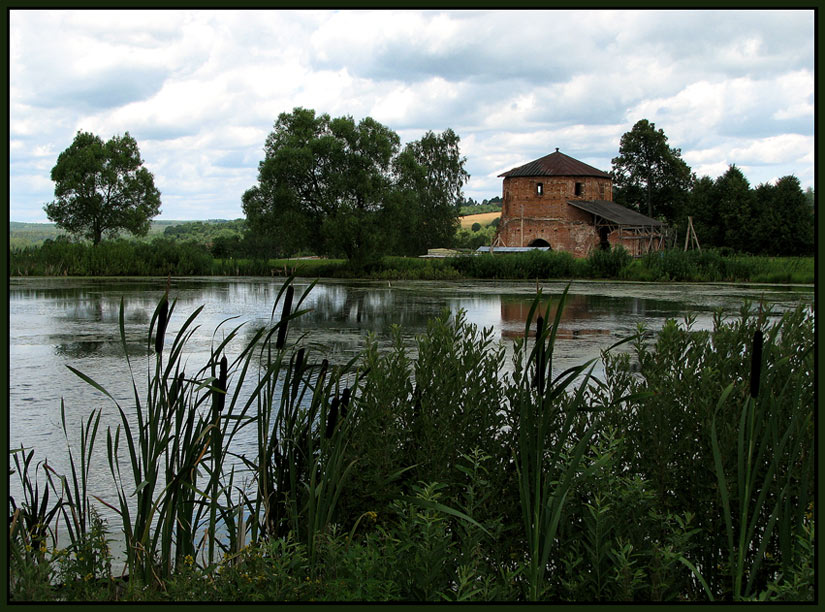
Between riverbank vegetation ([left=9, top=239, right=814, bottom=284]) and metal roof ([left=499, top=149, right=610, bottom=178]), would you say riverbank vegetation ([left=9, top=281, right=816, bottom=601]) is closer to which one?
riverbank vegetation ([left=9, top=239, right=814, bottom=284])

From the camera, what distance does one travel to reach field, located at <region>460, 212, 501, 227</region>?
103 meters

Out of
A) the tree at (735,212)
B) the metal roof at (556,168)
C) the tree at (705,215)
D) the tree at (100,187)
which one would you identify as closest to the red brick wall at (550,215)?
the metal roof at (556,168)

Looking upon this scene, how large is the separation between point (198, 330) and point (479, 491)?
10.5 m

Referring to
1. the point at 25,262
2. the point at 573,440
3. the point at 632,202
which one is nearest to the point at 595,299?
the point at 573,440

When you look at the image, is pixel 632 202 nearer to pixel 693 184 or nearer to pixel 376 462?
pixel 693 184

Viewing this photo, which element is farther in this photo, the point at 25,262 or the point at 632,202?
the point at 632,202

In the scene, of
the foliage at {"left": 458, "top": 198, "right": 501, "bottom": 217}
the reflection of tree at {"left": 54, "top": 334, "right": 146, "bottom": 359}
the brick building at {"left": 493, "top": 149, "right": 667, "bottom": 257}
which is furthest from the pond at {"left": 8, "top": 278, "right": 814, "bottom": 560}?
the foliage at {"left": 458, "top": 198, "right": 501, "bottom": 217}

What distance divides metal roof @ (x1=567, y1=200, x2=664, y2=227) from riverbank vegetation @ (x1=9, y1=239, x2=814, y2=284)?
19795mm

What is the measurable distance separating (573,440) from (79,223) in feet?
174

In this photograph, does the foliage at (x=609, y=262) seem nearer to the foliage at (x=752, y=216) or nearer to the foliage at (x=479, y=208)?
the foliage at (x=752, y=216)

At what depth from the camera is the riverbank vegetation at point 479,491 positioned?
7.68ft

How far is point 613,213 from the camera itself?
56.1m

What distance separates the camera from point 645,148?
66000 millimetres

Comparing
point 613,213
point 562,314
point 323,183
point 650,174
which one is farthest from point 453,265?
point 650,174
